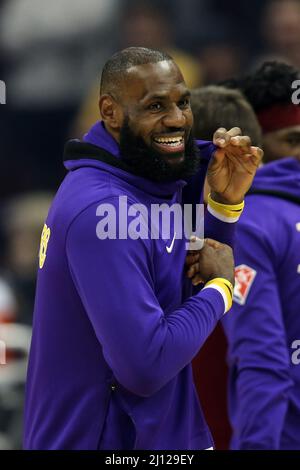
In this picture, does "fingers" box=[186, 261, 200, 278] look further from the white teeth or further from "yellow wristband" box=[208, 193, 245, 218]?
the white teeth

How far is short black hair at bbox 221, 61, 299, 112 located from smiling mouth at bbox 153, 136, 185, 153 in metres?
1.28

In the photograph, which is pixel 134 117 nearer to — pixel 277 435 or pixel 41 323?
pixel 41 323

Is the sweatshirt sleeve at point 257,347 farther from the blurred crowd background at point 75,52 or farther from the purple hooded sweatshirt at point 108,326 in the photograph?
the blurred crowd background at point 75,52

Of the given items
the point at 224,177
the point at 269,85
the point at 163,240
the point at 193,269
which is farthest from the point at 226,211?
the point at 269,85

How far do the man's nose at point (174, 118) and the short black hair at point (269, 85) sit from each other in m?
1.27

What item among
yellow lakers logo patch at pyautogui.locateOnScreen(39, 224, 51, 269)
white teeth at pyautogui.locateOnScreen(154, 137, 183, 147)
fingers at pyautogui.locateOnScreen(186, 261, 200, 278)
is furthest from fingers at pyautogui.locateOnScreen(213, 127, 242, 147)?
yellow lakers logo patch at pyautogui.locateOnScreen(39, 224, 51, 269)

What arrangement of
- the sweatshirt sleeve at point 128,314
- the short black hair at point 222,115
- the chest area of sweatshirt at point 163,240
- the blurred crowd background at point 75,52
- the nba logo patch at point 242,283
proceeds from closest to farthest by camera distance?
the sweatshirt sleeve at point 128,314 < the chest area of sweatshirt at point 163,240 < the nba logo patch at point 242,283 < the short black hair at point 222,115 < the blurred crowd background at point 75,52

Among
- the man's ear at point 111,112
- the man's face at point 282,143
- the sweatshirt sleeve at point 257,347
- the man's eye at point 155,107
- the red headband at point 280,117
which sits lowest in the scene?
the sweatshirt sleeve at point 257,347

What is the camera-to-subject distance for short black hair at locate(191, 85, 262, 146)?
14.1 ft

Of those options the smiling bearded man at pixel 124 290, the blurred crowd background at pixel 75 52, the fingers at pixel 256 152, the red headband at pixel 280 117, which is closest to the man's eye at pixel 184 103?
the smiling bearded man at pixel 124 290

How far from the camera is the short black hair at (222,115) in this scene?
169 inches

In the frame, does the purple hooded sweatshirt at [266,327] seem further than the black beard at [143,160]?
Yes

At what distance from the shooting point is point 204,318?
10.5 feet

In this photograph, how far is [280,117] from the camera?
448cm
